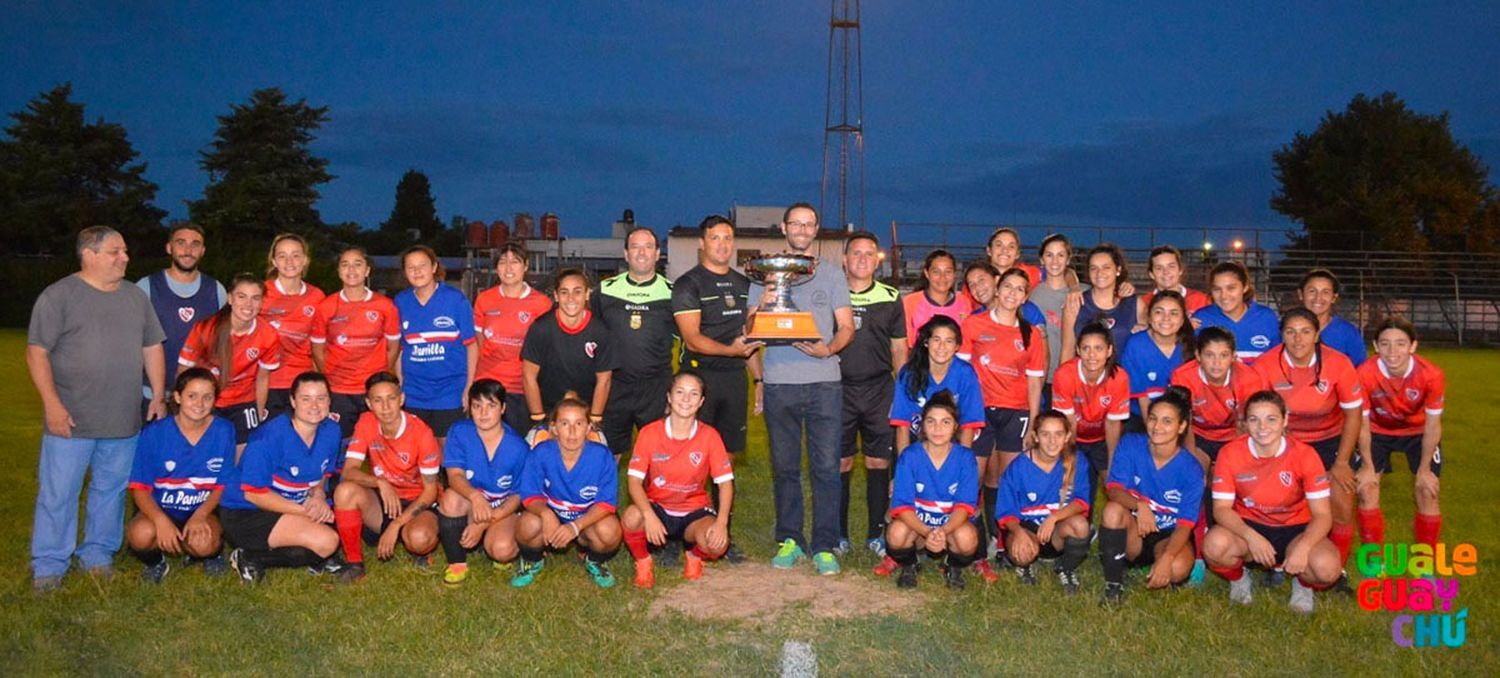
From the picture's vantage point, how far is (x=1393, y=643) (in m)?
4.32

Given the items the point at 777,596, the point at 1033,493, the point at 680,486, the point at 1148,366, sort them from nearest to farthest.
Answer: the point at 777,596 < the point at 1033,493 < the point at 680,486 < the point at 1148,366

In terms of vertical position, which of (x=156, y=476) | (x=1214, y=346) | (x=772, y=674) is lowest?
(x=772, y=674)

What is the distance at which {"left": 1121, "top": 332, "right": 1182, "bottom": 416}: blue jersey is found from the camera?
5.71 metres

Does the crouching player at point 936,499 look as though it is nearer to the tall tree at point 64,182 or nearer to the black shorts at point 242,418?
the black shorts at point 242,418

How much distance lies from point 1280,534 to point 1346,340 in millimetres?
1747

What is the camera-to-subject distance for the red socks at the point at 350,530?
5.27m

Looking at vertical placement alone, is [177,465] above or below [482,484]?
above

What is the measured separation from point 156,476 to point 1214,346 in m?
5.49

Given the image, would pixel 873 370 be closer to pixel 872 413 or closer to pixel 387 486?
pixel 872 413

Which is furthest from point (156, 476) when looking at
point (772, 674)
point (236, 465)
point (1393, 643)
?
point (1393, 643)

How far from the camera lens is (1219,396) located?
5.44m

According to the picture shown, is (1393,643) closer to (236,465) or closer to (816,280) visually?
(816,280)

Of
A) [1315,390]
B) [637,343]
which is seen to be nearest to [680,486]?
[637,343]

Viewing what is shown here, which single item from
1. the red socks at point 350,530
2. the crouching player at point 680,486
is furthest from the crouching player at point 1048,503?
the red socks at point 350,530
